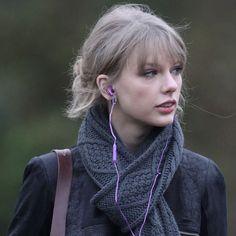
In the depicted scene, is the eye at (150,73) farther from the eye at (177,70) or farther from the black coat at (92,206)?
the black coat at (92,206)

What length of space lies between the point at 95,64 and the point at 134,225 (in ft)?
2.03

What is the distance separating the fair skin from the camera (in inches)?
177

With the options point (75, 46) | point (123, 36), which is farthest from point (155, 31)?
point (75, 46)

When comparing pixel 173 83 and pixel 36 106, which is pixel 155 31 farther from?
pixel 36 106

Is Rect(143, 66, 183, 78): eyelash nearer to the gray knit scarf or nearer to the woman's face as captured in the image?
the woman's face

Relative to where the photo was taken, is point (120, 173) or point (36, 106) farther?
point (36, 106)

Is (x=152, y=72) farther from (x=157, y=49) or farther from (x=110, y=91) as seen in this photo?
(x=110, y=91)

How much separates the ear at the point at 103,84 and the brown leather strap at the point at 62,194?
0.26 metres

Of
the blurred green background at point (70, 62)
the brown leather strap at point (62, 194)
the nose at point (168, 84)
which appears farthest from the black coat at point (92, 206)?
the blurred green background at point (70, 62)

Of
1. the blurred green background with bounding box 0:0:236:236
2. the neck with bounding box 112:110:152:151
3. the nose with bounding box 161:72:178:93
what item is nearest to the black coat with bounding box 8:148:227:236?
the neck with bounding box 112:110:152:151

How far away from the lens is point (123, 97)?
4598 mm

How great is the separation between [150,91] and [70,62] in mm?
7952

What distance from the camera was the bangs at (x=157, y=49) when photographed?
4516 millimetres

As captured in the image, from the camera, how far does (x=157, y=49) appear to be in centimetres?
452
